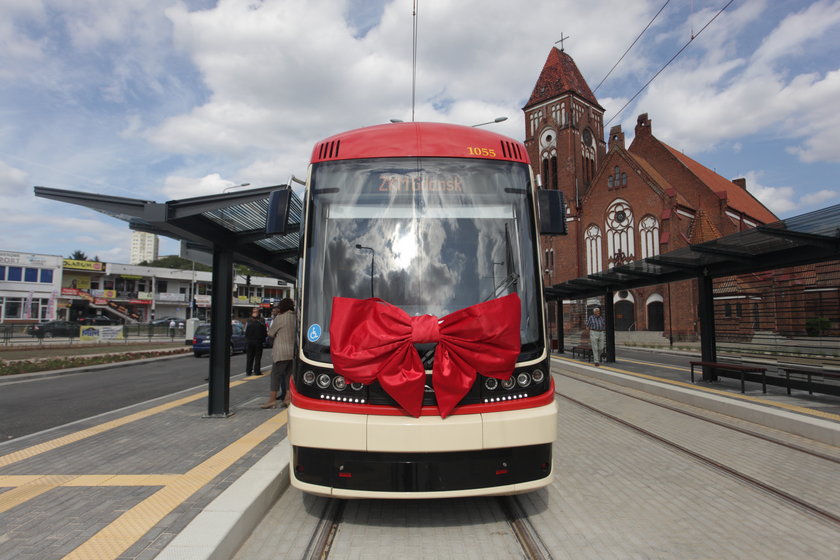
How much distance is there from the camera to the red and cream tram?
132 inches

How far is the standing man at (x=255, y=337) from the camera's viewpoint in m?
12.0

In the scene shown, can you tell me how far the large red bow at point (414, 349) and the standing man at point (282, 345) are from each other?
3999 mm

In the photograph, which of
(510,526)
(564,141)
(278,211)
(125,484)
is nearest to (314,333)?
(278,211)

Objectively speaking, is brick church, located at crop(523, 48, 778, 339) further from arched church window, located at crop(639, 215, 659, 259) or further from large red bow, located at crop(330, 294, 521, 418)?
large red bow, located at crop(330, 294, 521, 418)

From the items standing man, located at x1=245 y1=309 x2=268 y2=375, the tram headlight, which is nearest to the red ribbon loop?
the tram headlight

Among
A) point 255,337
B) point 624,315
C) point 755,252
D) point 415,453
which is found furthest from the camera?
point 624,315

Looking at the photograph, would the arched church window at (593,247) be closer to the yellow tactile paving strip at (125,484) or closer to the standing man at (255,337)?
the standing man at (255,337)

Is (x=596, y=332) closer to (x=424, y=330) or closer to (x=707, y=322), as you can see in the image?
(x=707, y=322)

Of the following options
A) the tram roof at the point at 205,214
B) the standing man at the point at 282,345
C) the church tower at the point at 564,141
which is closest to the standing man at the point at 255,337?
the tram roof at the point at 205,214

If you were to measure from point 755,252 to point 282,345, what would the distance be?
29.4 ft

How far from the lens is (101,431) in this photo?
639cm

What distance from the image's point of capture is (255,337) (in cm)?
1219

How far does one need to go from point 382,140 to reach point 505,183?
1.12m

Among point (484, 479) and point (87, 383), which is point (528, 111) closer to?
point (87, 383)
